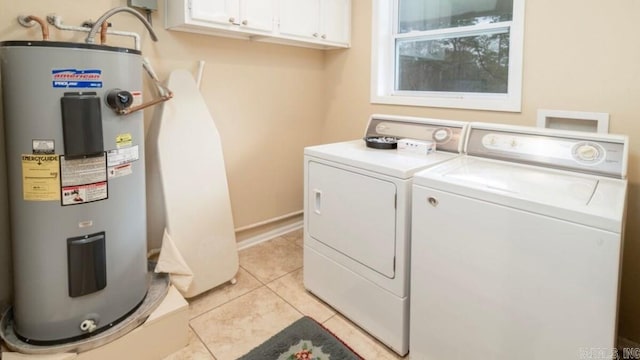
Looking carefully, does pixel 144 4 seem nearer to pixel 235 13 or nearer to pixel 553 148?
pixel 235 13

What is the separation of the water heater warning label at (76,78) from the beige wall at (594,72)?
2.01 meters

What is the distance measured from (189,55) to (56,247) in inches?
54.6

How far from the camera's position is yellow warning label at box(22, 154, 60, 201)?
139 cm

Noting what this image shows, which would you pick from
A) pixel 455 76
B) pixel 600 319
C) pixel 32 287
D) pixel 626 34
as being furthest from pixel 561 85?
pixel 32 287

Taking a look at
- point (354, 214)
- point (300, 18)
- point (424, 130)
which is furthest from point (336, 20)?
point (354, 214)

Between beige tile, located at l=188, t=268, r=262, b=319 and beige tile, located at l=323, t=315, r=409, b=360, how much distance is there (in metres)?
0.60

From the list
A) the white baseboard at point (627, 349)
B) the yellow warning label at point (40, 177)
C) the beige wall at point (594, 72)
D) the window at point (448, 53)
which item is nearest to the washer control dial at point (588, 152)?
the beige wall at point (594, 72)

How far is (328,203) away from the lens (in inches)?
78.0

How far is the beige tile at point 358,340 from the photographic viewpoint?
5.76 feet

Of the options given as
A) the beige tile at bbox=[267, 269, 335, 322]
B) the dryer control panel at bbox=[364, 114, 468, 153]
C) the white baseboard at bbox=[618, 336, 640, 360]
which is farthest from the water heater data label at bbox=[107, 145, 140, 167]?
the white baseboard at bbox=[618, 336, 640, 360]

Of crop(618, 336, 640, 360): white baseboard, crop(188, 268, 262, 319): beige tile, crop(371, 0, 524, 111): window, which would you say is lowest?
crop(618, 336, 640, 360): white baseboard

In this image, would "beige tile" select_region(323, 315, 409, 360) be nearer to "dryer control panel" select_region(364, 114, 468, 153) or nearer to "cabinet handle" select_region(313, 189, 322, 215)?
"cabinet handle" select_region(313, 189, 322, 215)

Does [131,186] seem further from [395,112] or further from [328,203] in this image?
[395,112]

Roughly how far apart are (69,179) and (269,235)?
1.78m
